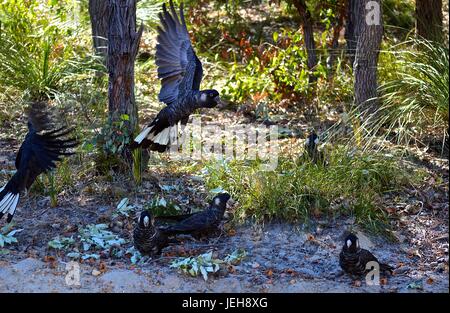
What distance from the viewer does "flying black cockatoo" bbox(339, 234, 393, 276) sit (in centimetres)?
580

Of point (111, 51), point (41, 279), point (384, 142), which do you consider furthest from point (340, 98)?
point (41, 279)

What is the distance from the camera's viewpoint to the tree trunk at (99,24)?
370 inches

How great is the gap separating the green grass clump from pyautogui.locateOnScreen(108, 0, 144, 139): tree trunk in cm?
100

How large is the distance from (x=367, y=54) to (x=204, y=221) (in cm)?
286

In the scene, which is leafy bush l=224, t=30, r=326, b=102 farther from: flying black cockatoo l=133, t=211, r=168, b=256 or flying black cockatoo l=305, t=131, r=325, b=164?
flying black cockatoo l=133, t=211, r=168, b=256

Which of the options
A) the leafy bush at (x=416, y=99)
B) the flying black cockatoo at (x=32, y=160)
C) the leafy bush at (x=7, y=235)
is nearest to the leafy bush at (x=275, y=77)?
the leafy bush at (x=416, y=99)

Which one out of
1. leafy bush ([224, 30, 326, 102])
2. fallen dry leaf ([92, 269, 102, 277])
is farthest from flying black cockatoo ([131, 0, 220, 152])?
leafy bush ([224, 30, 326, 102])

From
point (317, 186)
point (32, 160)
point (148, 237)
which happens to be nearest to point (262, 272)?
point (148, 237)

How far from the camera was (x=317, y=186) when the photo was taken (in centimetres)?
700

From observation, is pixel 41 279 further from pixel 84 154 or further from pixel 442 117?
pixel 442 117

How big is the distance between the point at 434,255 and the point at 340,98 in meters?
3.13

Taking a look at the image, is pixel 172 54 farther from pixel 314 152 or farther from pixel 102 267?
pixel 102 267
